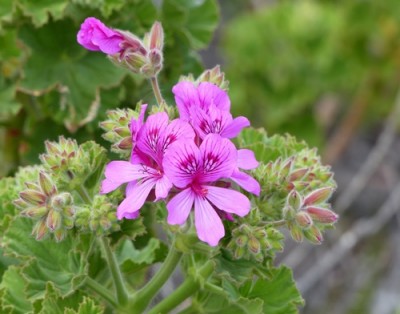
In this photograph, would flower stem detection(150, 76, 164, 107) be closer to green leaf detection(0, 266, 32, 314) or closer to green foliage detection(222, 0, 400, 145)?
green leaf detection(0, 266, 32, 314)

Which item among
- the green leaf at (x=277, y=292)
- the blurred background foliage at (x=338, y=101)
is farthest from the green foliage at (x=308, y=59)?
the green leaf at (x=277, y=292)

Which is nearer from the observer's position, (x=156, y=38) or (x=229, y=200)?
(x=229, y=200)

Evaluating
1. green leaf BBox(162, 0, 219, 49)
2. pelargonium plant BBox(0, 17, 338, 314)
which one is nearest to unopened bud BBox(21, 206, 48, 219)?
pelargonium plant BBox(0, 17, 338, 314)

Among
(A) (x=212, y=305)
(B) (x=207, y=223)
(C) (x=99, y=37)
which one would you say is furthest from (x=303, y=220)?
(C) (x=99, y=37)

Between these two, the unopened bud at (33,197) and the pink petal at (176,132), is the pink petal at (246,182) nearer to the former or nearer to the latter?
the pink petal at (176,132)

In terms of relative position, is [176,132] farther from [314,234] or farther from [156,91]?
[314,234]

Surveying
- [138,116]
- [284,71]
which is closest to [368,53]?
[284,71]
